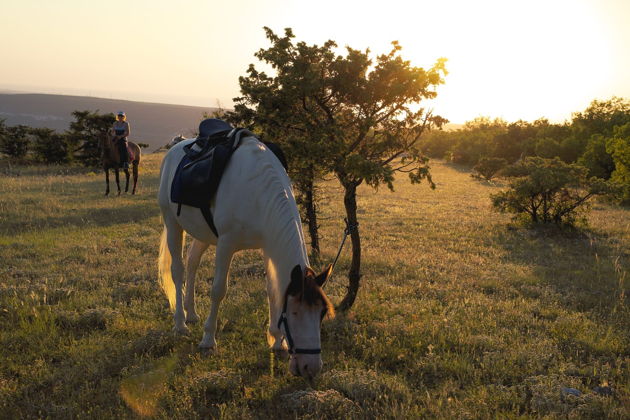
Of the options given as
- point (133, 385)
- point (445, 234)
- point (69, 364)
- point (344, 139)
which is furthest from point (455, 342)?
point (445, 234)

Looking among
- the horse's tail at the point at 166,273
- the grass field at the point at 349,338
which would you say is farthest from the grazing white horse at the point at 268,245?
the grass field at the point at 349,338

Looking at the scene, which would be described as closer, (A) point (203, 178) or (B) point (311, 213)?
(A) point (203, 178)

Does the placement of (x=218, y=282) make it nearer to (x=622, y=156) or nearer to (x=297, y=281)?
(x=297, y=281)

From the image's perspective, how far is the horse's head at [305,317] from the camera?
11.8ft

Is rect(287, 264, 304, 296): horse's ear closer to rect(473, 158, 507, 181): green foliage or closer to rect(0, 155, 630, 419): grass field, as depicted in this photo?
rect(0, 155, 630, 419): grass field

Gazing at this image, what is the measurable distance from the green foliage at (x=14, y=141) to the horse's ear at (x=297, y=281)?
31.0 metres

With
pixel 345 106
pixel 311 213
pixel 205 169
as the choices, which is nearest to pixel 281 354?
pixel 205 169

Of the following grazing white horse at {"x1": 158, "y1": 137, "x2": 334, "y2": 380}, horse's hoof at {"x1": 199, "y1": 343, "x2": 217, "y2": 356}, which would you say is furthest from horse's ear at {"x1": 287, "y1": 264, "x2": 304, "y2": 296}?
Result: horse's hoof at {"x1": 199, "y1": 343, "x2": 217, "y2": 356}

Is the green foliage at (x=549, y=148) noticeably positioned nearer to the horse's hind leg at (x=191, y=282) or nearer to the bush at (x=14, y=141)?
the horse's hind leg at (x=191, y=282)

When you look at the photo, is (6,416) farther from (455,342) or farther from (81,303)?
(455,342)

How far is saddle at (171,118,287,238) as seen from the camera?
15.6 feet

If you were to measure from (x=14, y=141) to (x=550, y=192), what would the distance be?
103 feet

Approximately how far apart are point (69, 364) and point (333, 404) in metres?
3.08

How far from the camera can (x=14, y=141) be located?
27.4 meters
